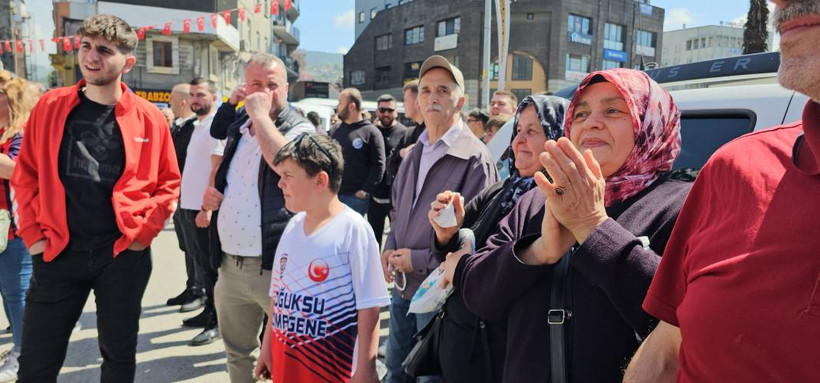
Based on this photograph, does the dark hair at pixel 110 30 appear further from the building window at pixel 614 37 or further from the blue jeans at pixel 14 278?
the building window at pixel 614 37

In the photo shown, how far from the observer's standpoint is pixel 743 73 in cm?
249

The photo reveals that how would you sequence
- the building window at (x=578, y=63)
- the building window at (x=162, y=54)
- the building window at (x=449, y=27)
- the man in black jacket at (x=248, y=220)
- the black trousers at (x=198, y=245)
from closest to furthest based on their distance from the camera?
the man in black jacket at (x=248, y=220) → the black trousers at (x=198, y=245) → the building window at (x=162, y=54) → the building window at (x=578, y=63) → the building window at (x=449, y=27)

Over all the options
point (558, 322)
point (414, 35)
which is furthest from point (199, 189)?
point (414, 35)

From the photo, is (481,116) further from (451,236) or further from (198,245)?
(451,236)

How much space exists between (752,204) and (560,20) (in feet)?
137

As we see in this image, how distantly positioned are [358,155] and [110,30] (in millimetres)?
3312

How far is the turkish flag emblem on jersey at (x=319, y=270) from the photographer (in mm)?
2318

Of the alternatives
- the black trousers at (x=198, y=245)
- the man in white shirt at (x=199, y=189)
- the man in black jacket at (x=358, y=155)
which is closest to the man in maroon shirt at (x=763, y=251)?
the black trousers at (x=198, y=245)

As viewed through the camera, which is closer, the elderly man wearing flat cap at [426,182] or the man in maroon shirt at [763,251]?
the man in maroon shirt at [763,251]

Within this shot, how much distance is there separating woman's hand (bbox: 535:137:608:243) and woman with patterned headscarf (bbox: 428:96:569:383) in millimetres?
567

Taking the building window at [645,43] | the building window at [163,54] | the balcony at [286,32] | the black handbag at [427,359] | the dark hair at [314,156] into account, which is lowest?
the black handbag at [427,359]

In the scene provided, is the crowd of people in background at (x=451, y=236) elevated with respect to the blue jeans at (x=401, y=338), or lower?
elevated

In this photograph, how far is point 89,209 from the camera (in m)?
2.71

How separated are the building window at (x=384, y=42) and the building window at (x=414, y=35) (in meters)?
1.75
